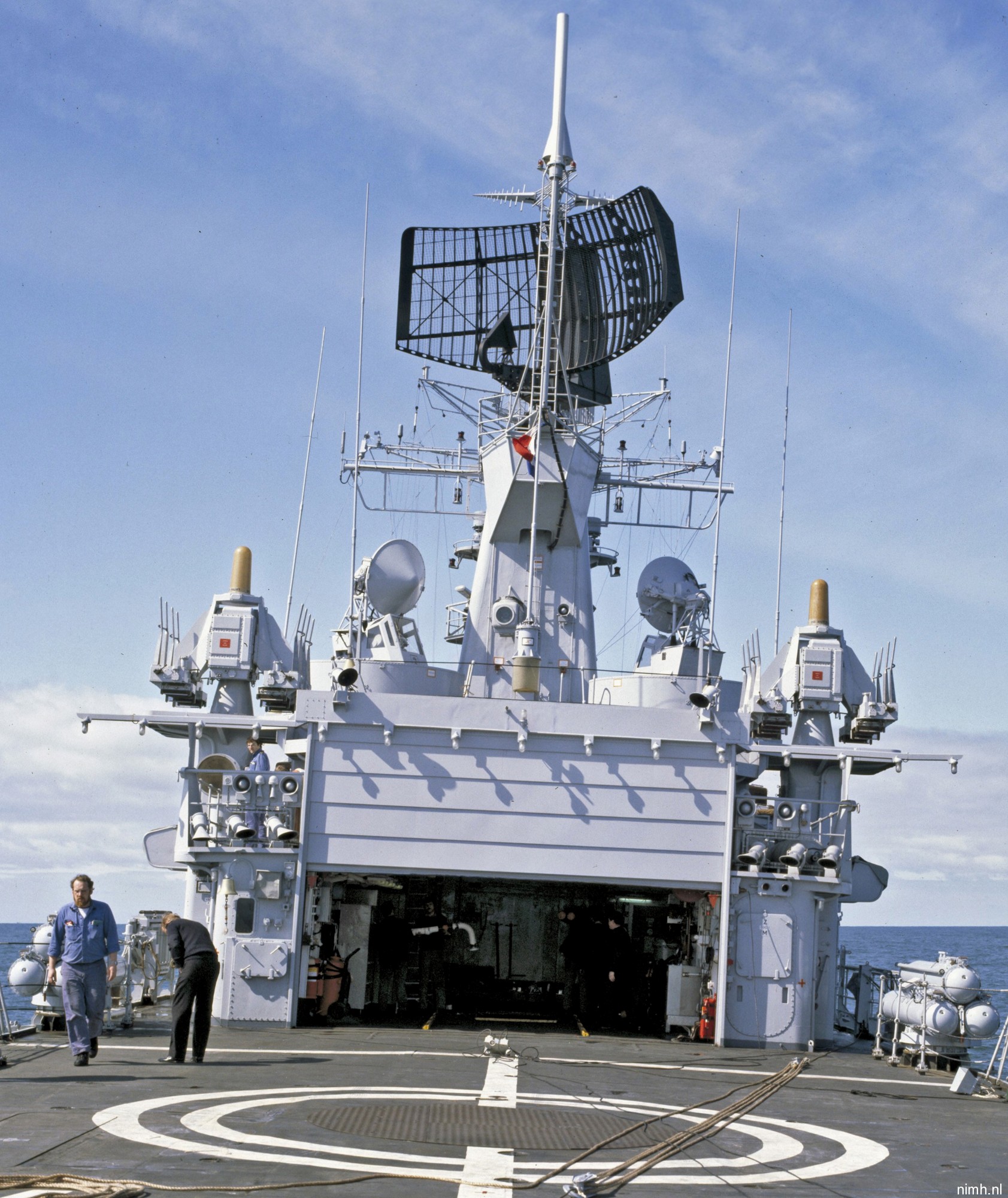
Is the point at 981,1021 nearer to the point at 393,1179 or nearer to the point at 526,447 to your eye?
the point at 526,447

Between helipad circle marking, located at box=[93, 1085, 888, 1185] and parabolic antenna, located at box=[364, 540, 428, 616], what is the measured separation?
10.2m

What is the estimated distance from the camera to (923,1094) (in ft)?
40.1

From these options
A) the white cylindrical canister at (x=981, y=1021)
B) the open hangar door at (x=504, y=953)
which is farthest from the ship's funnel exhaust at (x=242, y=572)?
the white cylindrical canister at (x=981, y=1021)

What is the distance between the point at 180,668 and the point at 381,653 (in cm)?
298

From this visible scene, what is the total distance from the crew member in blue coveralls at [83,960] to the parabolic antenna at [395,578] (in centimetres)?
871

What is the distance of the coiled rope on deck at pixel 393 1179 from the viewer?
6320 millimetres

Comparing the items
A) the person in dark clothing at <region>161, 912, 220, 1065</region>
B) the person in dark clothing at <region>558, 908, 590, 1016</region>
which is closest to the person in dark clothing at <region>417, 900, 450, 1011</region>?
the person in dark clothing at <region>558, 908, 590, 1016</region>

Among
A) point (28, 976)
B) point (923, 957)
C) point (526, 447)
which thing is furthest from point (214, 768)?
point (923, 957)

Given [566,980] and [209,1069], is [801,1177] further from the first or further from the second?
[566,980]

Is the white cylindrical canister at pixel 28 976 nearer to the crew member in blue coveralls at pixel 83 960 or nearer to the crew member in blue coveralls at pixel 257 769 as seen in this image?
the crew member in blue coveralls at pixel 257 769

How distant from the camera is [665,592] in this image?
21.3m

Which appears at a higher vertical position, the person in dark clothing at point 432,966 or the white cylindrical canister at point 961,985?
the white cylindrical canister at point 961,985

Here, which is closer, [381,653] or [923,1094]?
[923,1094]

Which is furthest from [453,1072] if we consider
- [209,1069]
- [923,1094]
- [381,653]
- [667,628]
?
[667,628]
